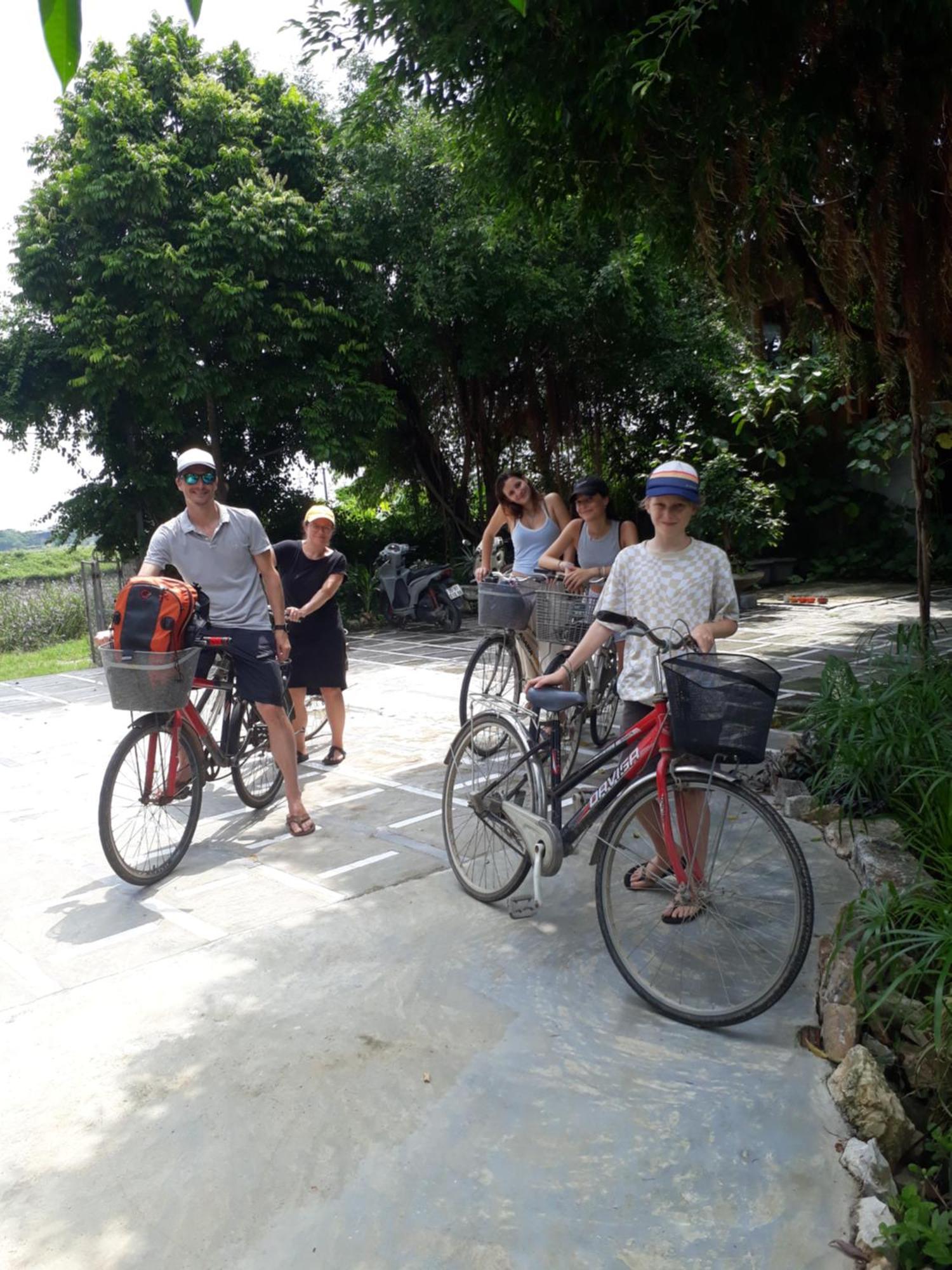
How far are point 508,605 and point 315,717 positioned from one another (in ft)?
7.30

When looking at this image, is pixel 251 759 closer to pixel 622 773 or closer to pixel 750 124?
pixel 622 773

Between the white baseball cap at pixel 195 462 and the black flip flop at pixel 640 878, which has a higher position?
the white baseball cap at pixel 195 462

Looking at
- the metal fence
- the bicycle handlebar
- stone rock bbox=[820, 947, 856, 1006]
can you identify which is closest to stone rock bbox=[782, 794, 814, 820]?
the bicycle handlebar

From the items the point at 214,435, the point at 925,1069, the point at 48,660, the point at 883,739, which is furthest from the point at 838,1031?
the point at 48,660

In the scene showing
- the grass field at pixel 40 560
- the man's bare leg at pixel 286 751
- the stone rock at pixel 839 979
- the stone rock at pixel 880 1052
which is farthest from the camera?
the grass field at pixel 40 560

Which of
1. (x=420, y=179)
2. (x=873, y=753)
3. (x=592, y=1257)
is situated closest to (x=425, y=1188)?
(x=592, y=1257)

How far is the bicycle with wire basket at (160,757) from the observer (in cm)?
432

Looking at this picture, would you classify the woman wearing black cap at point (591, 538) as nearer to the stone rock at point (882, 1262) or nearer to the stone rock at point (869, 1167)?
the stone rock at point (869, 1167)

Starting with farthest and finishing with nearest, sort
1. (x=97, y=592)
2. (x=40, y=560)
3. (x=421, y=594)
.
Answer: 1. (x=40, y=560)
2. (x=421, y=594)
3. (x=97, y=592)

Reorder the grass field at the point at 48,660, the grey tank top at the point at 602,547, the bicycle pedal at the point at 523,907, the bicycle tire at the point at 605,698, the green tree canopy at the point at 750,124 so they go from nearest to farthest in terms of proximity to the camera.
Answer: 1. the bicycle pedal at the point at 523,907
2. the green tree canopy at the point at 750,124
3. the grey tank top at the point at 602,547
4. the bicycle tire at the point at 605,698
5. the grass field at the point at 48,660

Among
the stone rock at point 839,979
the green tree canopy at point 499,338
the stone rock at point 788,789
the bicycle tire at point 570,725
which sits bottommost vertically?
the stone rock at point 839,979

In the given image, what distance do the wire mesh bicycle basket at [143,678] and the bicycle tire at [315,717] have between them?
2466mm

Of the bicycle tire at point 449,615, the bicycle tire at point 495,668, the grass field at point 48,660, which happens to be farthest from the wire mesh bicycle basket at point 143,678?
the bicycle tire at point 449,615

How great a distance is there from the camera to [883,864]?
3.65 m
